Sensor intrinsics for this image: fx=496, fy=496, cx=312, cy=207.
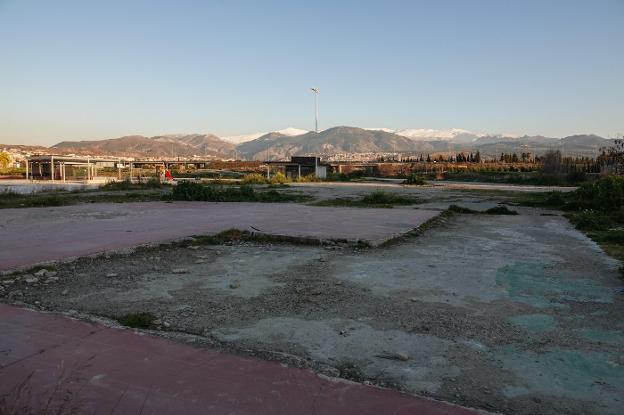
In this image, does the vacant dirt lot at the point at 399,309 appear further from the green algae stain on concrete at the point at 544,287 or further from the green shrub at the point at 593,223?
the green shrub at the point at 593,223

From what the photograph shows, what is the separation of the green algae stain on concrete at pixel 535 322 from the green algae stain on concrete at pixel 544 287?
1.49ft

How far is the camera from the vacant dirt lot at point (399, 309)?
3648mm

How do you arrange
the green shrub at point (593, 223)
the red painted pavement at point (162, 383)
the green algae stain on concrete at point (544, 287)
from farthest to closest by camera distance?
the green shrub at point (593, 223), the green algae stain on concrete at point (544, 287), the red painted pavement at point (162, 383)

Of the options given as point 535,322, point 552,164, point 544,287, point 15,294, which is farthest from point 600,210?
point 552,164

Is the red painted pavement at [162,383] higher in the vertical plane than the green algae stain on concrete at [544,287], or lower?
higher

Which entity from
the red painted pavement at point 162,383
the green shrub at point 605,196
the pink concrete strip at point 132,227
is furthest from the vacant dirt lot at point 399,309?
the green shrub at point 605,196

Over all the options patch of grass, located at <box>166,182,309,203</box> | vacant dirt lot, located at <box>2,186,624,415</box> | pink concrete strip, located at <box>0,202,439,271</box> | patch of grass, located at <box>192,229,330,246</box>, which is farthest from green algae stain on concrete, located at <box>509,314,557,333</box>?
patch of grass, located at <box>166,182,309,203</box>

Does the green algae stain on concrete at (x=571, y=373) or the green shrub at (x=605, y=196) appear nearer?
the green algae stain on concrete at (x=571, y=373)

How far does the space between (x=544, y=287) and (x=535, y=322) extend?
66.1 inches

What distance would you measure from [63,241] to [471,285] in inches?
286

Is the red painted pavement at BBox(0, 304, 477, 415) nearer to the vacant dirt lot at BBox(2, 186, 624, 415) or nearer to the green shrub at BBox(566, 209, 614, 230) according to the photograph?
the vacant dirt lot at BBox(2, 186, 624, 415)

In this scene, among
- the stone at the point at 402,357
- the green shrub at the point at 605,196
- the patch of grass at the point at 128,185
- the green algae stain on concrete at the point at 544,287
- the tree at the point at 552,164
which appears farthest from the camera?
the tree at the point at 552,164

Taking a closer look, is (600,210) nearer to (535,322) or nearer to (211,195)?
(535,322)

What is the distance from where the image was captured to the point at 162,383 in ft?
10.8
